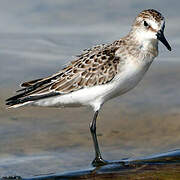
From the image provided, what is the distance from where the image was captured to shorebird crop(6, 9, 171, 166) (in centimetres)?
1249

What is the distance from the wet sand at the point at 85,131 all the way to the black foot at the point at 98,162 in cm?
18

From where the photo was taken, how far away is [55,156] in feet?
43.4

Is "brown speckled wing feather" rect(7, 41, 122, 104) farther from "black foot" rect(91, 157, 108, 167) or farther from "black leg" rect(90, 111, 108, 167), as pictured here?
"black foot" rect(91, 157, 108, 167)

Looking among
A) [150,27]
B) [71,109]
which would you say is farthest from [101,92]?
[71,109]

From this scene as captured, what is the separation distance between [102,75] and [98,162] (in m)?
1.46

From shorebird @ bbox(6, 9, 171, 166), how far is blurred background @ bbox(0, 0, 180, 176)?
3.14 ft

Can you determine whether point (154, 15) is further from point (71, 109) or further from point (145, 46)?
point (71, 109)

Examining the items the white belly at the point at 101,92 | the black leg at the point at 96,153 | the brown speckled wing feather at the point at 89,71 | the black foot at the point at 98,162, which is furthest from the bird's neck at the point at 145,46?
the black foot at the point at 98,162

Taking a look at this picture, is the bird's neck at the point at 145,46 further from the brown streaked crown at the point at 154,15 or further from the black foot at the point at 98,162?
the black foot at the point at 98,162

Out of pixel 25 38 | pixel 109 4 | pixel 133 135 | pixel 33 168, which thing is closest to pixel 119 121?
pixel 133 135

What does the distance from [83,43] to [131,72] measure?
18.5 feet

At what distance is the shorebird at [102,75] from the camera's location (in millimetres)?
12492

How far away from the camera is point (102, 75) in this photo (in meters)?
12.7

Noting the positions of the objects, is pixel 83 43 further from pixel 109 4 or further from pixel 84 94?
pixel 84 94
